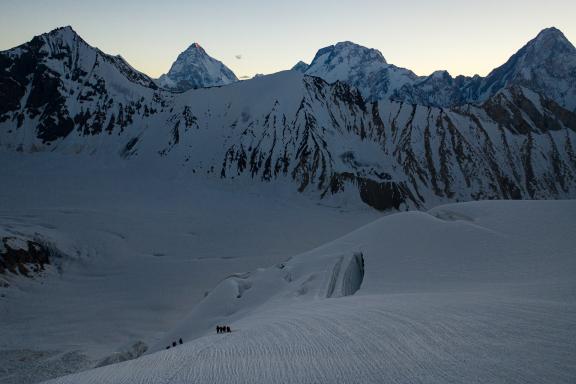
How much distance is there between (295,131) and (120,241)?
58.8 m

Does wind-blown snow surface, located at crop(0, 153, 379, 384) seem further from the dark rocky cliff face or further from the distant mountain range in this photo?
the distant mountain range

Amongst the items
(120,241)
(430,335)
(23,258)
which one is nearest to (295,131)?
(120,241)

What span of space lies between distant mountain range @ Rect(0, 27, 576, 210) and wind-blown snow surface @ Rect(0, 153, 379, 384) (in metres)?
7.57

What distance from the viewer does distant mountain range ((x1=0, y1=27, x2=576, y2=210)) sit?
103 metres

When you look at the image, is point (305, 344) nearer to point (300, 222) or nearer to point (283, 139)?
point (300, 222)

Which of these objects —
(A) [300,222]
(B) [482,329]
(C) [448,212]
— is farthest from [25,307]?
(A) [300,222]

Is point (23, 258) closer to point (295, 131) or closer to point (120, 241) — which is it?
point (120, 241)

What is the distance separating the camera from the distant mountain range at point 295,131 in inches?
4065

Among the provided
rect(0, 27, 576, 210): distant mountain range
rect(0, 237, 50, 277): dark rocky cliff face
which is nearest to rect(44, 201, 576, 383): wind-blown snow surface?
rect(0, 237, 50, 277): dark rocky cliff face

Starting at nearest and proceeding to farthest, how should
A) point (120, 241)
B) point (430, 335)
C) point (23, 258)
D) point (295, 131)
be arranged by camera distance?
1. point (430, 335)
2. point (23, 258)
3. point (120, 241)
4. point (295, 131)

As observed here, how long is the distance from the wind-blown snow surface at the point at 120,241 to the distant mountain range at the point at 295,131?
Answer: 298 inches

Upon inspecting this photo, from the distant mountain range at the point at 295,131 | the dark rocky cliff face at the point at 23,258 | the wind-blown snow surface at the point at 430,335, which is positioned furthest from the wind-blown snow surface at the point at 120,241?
the wind-blown snow surface at the point at 430,335

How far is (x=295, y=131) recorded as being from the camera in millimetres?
106188

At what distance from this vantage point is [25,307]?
121ft
